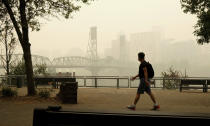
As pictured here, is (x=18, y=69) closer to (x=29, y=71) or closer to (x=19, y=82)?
(x=19, y=82)

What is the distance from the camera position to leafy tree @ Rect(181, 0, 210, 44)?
1131 cm

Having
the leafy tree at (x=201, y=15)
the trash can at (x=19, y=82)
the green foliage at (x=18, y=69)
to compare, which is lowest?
the trash can at (x=19, y=82)

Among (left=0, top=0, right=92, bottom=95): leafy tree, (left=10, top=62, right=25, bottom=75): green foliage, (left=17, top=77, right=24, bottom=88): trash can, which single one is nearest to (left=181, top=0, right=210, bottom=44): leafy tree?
(left=0, top=0, right=92, bottom=95): leafy tree

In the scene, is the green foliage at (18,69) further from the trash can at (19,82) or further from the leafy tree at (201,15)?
the leafy tree at (201,15)

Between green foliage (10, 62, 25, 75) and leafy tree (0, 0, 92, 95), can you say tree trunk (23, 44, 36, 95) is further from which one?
green foliage (10, 62, 25, 75)

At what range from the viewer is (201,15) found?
455 inches

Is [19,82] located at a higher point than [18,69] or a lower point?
lower

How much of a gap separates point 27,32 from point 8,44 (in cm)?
1291

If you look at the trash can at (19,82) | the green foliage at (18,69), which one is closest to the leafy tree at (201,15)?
the trash can at (19,82)

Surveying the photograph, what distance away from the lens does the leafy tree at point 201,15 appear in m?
11.3

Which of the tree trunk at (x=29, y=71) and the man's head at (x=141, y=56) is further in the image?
the tree trunk at (x=29, y=71)

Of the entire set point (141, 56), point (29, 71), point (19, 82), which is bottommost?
point (19, 82)

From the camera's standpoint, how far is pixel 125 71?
73312 mm

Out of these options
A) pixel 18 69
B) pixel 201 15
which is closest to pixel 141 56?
pixel 201 15
